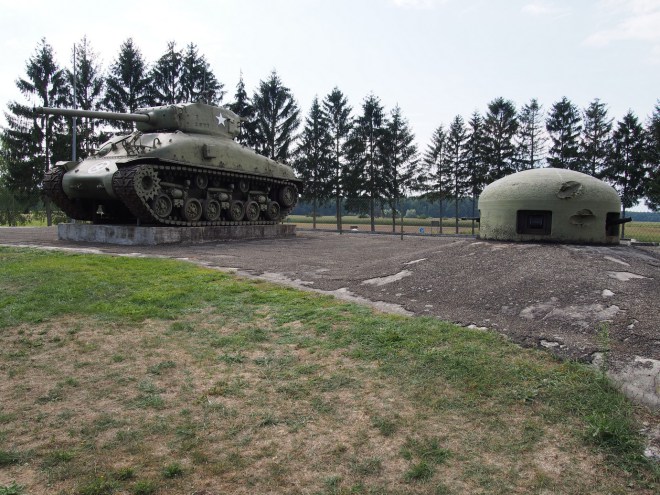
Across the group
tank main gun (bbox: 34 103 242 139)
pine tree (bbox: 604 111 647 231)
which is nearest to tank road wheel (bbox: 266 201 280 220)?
tank main gun (bbox: 34 103 242 139)

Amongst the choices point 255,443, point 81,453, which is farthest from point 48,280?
point 255,443

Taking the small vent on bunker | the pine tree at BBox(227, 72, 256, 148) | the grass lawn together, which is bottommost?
the grass lawn

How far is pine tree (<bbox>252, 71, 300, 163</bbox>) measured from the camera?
34062 millimetres

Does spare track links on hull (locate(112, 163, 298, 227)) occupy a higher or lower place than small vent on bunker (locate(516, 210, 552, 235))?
higher

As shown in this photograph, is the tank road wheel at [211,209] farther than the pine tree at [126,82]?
No

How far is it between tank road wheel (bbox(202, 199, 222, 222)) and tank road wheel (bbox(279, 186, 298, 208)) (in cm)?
399

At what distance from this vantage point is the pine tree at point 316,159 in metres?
32.8

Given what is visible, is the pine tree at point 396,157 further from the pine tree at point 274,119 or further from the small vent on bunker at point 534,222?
the small vent on bunker at point 534,222

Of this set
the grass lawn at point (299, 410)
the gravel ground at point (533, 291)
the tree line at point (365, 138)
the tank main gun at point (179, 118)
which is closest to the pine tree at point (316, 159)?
the tree line at point (365, 138)

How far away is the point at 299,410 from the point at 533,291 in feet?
10.9

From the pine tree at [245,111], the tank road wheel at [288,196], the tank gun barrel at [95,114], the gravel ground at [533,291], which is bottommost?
the gravel ground at [533,291]

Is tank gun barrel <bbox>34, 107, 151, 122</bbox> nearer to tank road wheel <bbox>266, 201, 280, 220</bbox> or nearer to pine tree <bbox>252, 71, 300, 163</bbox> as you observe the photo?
tank road wheel <bbox>266, 201, 280, 220</bbox>

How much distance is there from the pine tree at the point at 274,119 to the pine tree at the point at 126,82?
728 cm

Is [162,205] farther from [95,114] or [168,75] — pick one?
[168,75]
